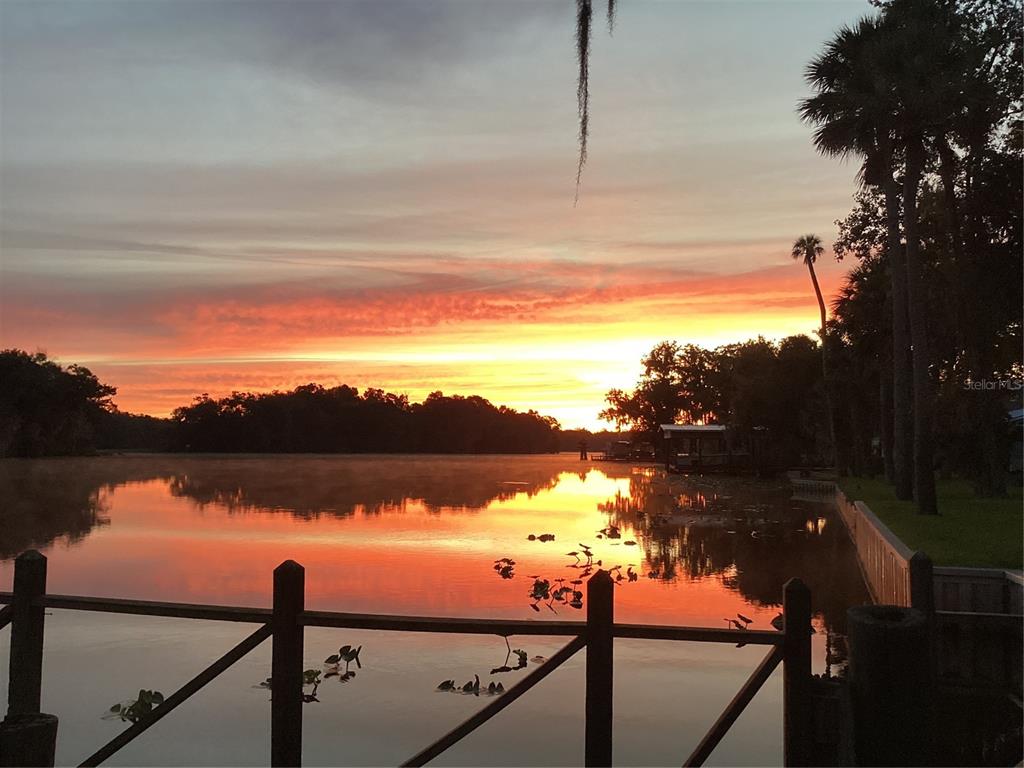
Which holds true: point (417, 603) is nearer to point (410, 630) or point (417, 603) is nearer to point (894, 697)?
point (410, 630)

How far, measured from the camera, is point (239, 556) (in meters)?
25.1

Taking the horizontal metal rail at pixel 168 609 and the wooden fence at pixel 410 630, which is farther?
the horizontal metal rail at pixel 168 609

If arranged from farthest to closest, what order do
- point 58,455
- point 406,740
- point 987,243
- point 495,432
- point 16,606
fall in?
point 495,432 < point 58,455 < point 987,243 < point 406,740 < point 16,606

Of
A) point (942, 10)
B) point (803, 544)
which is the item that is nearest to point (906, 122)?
point (942, 10)

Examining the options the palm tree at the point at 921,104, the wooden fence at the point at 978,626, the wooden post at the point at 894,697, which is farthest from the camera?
the palm tree at the point at 921,104

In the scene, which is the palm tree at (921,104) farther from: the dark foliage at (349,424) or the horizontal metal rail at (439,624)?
the dark foliage at (349,424)

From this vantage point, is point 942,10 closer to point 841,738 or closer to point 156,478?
point 841,738

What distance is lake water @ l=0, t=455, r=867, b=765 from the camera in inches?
425

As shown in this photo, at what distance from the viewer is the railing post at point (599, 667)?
5793mm

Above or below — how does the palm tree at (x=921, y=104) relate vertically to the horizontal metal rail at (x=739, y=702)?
above

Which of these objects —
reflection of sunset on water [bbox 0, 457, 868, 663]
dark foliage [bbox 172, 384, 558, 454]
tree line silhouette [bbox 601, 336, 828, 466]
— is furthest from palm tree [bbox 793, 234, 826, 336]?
dark foliage [bbox 172, 384, 558, 454]

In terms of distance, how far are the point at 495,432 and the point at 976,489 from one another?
131 metres

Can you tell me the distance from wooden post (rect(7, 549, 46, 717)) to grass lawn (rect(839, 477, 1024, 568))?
42.6 ft

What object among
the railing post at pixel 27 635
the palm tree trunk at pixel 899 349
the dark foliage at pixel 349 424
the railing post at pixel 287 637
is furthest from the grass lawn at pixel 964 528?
the dark foliage at pixel 349 424
